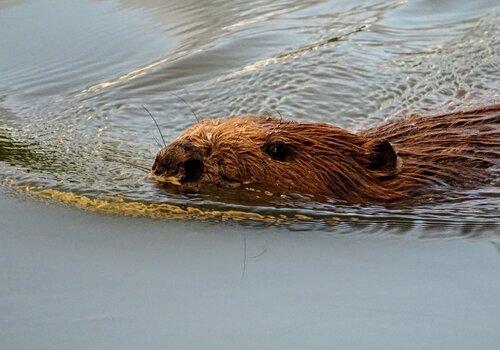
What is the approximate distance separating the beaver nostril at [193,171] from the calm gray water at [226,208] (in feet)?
0.35

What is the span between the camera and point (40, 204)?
220 inches

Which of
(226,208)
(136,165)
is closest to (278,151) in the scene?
(226,208)

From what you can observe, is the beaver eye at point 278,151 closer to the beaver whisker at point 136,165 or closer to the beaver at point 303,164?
the beaver at point 303,164

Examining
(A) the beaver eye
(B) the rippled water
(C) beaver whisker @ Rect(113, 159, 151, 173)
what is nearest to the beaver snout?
(B) the rippled water

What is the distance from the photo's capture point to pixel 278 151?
5.36 metres

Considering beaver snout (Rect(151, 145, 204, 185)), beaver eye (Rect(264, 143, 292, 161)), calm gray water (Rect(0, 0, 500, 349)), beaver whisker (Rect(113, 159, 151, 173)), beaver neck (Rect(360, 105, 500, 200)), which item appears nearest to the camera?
calm gray water (Rect(0, 0, 500, 349))

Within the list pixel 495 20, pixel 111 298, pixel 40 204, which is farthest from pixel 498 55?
pixel 111 298

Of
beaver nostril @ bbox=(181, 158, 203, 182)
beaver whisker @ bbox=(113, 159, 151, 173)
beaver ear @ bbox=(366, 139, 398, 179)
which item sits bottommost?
beaver whisker @ bbox=(113, 159, 151, 173)

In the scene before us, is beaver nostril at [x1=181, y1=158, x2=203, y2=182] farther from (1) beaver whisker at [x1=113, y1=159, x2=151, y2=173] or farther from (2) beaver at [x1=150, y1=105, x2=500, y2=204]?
(1) beaver whisker at [x1=113, y1=159, x2=151, y2=173]

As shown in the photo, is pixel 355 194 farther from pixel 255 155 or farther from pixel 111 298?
pixel 111 298

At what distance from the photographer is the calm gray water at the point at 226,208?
4227mm

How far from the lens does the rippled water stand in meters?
5.41

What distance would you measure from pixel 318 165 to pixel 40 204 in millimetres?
1350

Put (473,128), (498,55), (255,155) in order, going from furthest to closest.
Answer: (498,55) < (473,128) < (255,155)
